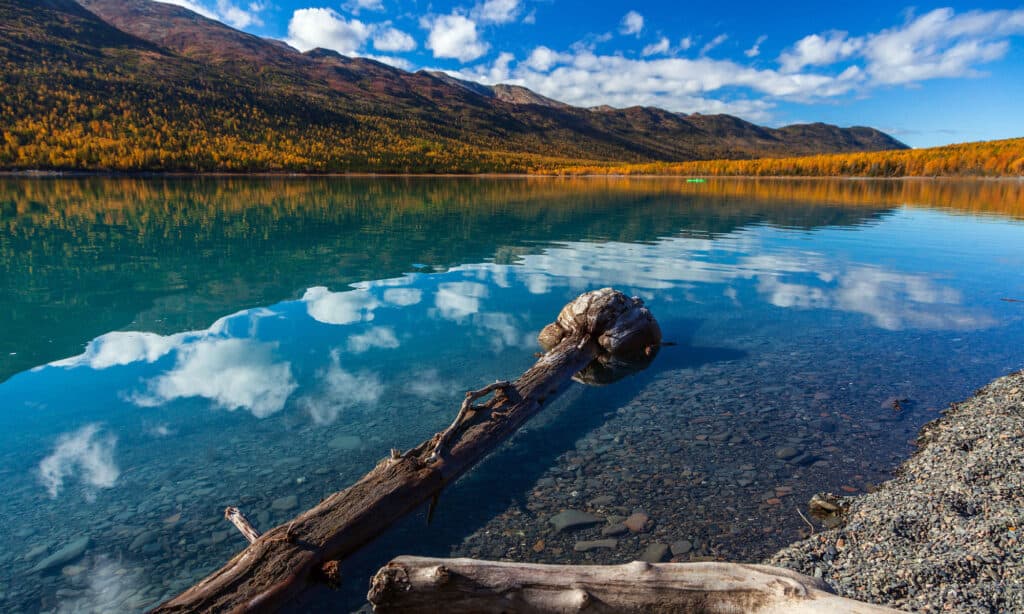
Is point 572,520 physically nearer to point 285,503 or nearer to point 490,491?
point 490,491

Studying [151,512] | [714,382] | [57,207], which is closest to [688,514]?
[714,382]

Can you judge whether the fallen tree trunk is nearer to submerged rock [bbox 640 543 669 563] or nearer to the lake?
the lake

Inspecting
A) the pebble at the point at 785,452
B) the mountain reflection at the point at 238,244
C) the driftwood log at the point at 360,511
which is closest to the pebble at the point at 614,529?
the driftwood log at the point at 360,511

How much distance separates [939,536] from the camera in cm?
465

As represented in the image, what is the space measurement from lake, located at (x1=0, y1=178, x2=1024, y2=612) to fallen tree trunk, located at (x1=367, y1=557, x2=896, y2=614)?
51.8 inches

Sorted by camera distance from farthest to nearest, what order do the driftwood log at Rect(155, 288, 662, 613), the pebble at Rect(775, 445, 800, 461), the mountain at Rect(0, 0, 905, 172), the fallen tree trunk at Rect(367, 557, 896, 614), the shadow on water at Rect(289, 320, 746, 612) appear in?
the mountain at Rect(0, 0, 905, 172) < the pebble at Rect(775, 445, 800, 461) < the shadow on water at Rect(289, 320, 746, 612) < the driftwood log at Rect(155, 288, 662, 613) < the fallen tree trunk at Rect(367, 557, 896, 614)

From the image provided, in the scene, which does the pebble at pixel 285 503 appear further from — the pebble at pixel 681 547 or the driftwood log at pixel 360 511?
the pebble at pixel 681 547

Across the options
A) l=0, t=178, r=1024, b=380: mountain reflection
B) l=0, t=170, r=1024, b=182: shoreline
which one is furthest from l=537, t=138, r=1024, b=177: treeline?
l=0, t=178, r=1024, b=380: mountain reflection

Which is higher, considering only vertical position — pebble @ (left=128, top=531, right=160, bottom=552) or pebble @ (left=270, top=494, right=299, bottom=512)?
pebble @ (left=270, top=494, right=299, bottom=512)

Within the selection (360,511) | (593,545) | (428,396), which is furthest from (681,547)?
(428,396)

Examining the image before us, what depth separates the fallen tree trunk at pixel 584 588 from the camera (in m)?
3.11

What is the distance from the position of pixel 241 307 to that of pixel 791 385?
13388 millimetres

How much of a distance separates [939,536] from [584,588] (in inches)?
145

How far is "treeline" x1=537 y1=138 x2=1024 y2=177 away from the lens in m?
111
